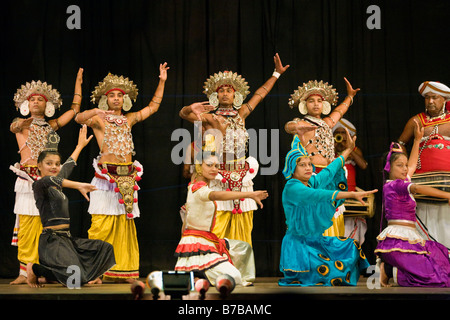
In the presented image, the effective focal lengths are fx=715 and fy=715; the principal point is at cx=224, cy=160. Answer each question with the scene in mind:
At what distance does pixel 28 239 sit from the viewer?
21.6 feet

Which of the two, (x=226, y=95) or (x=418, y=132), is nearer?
(x=418, y=132)

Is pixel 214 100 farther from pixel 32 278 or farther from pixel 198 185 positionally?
pixel 32 278

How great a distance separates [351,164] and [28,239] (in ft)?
10.6

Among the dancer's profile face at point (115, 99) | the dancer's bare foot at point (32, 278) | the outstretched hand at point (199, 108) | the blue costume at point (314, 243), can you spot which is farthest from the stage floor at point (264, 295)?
the dancer's profile face at point (115, 99)

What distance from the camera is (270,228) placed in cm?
752

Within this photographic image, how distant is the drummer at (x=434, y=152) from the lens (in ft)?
20.8

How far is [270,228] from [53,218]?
2.58m

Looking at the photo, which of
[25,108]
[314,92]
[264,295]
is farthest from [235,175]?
[25,108]

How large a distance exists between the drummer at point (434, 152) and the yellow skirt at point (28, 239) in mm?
3457

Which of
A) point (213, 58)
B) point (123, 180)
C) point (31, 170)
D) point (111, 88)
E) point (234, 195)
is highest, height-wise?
point (213, 58)

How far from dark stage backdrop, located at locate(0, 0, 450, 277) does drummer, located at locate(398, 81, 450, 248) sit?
3.32 feet

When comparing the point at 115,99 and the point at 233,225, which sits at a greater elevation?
the point at 115,99

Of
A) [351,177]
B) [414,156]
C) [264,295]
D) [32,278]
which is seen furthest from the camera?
[351,177]

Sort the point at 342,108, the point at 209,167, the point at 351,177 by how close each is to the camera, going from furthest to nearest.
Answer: the point at 351,177 < the point at 342,108 < the point at 209,167
